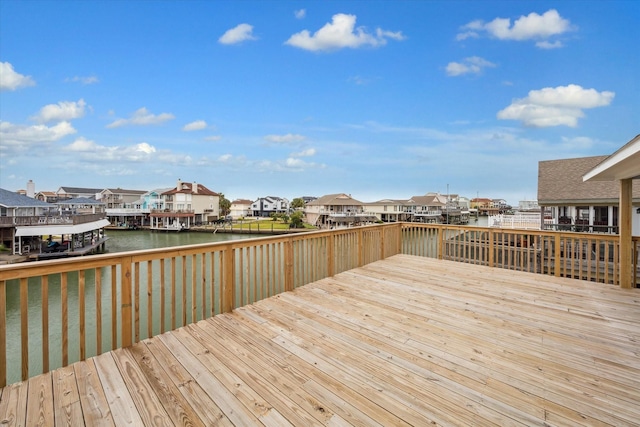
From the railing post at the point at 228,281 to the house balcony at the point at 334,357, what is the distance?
0.01 m

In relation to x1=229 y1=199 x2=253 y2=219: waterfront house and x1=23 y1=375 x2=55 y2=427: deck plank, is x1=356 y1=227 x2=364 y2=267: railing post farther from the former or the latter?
x1=229 y1=199 x2=253 y2=219: waterfront house

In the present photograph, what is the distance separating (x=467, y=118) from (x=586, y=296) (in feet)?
47.6

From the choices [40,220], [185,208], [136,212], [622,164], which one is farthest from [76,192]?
[622,164]

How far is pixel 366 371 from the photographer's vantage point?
2.14 metres

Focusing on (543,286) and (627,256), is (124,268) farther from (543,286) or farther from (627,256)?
(627,256)

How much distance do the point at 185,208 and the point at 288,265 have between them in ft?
141

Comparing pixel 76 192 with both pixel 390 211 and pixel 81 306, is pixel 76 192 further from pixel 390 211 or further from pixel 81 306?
pixel 81 306

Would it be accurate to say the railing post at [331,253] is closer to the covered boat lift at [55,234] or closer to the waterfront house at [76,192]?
the covered boat lift at [55,234]

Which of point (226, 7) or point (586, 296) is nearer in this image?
point (586, 296)

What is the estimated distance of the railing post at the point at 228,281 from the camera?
129 inches

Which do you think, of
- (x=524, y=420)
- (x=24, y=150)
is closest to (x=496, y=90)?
(x=524, y=420)

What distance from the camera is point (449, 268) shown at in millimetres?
5477

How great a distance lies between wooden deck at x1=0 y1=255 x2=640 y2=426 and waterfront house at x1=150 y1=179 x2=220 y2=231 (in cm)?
3869

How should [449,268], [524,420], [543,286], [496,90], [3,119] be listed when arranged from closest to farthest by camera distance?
[524,420] < [543,286] < [449,268] < [496,90] < [3,119]
